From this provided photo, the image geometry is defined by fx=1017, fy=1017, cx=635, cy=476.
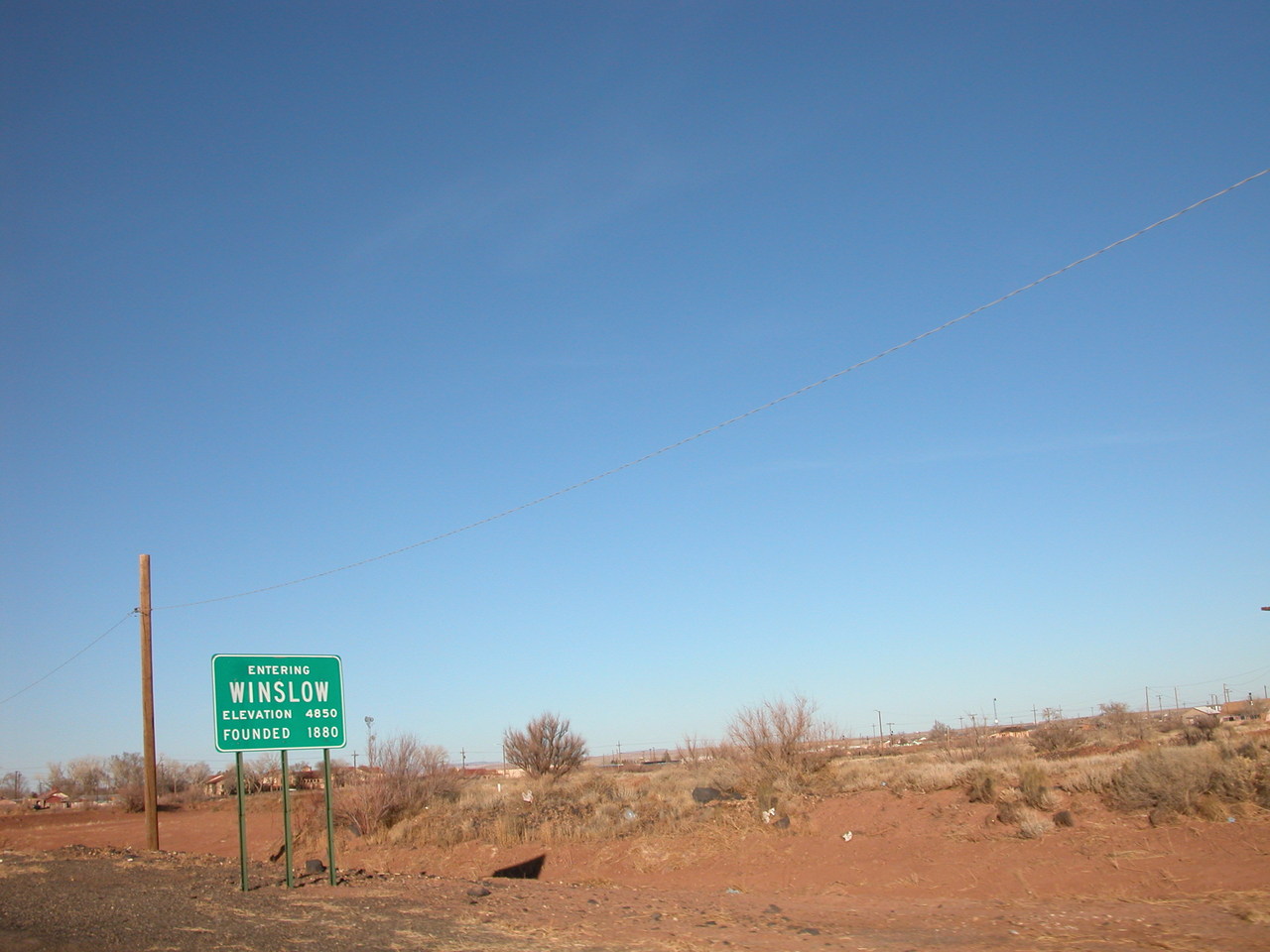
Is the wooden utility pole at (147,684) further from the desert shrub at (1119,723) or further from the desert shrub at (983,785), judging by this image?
the desert shrub at (1119,723)

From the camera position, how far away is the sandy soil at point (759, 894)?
38.3 feet

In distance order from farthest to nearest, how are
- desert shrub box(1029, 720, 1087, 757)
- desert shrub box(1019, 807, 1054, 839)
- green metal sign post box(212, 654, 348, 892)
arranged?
1. desert shrub box(1029, 720, 1087, 757)
2. desert shrub box(1019, 807, 1054, 839)
3. green metal sign post box(212, 654, 348, 892)

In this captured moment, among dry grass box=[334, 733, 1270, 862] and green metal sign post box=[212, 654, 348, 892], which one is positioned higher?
green metal sign post box=[212, 654, 348, 892]

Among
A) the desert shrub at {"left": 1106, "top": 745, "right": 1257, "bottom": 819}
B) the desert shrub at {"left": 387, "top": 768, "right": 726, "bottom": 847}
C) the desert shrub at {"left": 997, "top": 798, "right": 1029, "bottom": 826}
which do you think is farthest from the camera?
the desert shrub at {"left": 387, "top": 768, "right": 726, "bottom": 847}

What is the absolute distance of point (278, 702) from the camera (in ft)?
51.0

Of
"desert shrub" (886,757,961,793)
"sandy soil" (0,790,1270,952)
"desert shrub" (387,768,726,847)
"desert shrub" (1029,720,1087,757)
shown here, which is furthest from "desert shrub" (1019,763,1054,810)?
"desert shrub" (1029,720,1087,757)

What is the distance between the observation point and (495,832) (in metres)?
30.7

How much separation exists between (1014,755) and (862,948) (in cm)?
2431

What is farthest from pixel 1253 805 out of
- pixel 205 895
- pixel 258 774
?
pixel 258 774

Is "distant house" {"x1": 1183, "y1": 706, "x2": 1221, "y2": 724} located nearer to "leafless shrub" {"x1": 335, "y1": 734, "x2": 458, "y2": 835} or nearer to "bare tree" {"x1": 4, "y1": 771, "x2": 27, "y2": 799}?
"leafless shrub" {"x1": 335, "y1": 734, "x2": 458, "y2": 835}

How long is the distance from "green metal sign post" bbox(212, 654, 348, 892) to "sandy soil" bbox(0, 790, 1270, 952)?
67.1 inches

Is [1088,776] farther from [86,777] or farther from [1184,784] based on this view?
[86,777]

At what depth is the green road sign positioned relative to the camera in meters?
15.0

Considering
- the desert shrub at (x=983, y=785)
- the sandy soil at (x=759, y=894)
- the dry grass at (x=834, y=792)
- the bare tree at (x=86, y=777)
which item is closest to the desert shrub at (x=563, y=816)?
the dry grass at (x=834, y=792)
